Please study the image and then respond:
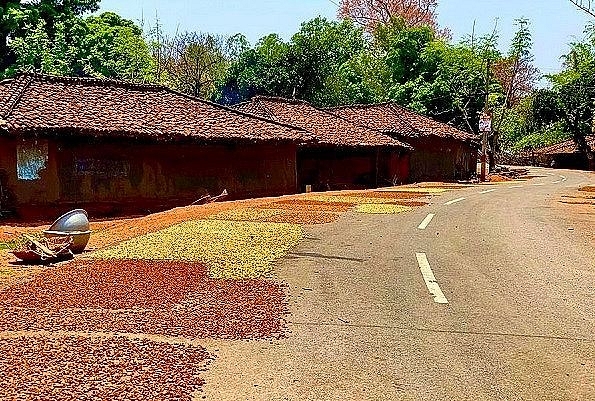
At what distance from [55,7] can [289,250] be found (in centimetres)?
3371

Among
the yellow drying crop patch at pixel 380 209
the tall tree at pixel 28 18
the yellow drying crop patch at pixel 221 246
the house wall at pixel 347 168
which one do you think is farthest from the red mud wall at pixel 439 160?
the yellow drying crop patch at pixel 221 246

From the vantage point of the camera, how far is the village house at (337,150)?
34.7 metres

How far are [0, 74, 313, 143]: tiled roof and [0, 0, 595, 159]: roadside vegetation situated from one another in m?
14.5

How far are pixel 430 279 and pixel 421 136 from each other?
32.8 metres

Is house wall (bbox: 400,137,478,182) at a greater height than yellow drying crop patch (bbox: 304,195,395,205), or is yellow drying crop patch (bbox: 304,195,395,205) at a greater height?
house wall (bbox: 400,137,478,182)

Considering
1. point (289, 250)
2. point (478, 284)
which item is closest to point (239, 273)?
point (289, 250)

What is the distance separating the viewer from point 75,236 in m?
13.2

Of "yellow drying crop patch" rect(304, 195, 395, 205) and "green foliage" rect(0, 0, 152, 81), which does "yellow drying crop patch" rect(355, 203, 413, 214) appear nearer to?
"yellow drying crop patch" rect(304, 195, 395, 205)

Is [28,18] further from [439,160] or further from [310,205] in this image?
[439,160]

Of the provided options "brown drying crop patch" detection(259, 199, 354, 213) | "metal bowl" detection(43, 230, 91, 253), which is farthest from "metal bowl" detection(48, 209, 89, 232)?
"brown drying crop patch" detection(259, 199, 354, 213)

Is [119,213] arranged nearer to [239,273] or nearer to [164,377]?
[239,273]

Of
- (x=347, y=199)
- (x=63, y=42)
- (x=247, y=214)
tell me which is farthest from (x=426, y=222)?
(x=63, y=42)

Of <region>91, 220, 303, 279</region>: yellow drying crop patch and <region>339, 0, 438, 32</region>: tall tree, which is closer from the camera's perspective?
<region>91, 220, 303, 279</region>: yellow drying crop patch

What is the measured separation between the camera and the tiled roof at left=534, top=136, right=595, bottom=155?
67.5 meters
